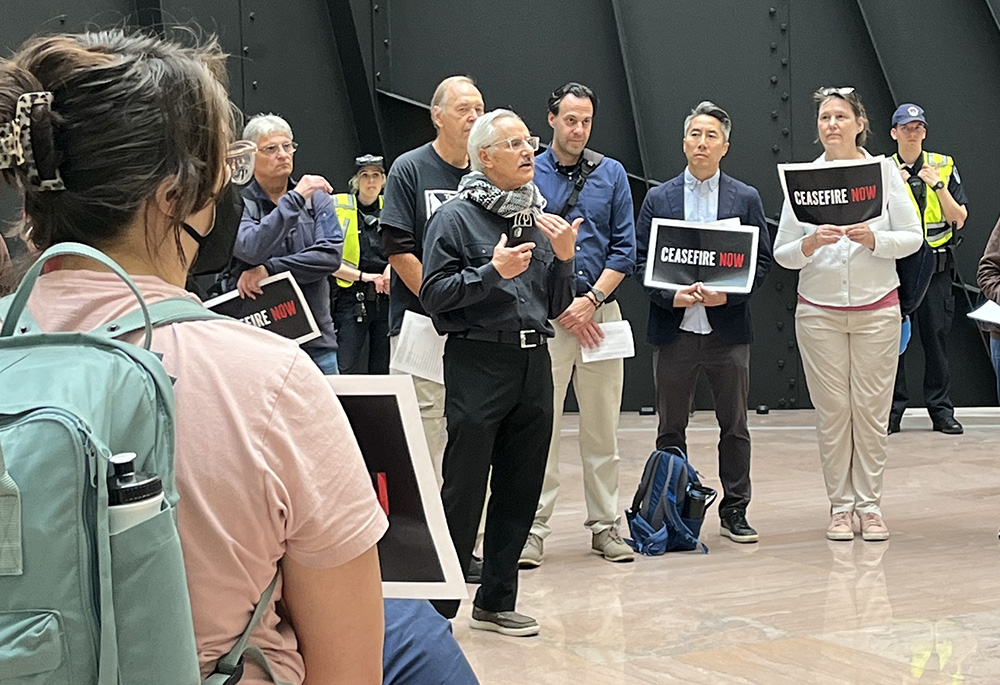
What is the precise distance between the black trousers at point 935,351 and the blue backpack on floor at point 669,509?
381 centimetres

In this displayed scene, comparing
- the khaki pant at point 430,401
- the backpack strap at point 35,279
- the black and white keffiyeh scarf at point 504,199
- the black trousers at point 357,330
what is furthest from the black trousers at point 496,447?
the black trousers at point 357,330

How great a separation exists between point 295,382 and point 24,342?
0.95 ft

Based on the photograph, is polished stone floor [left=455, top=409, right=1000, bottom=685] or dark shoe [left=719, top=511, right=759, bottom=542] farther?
dark shoe [left=719, top=511, right=759, bottom=542]

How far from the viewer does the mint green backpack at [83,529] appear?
1205 mm

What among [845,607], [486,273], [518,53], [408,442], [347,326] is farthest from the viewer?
[518,53]

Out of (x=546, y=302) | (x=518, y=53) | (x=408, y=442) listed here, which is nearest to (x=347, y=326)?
(x=518, y=53)

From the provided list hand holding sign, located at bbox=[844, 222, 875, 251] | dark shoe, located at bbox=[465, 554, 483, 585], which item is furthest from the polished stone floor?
hand holding sign, located at bbox=[844, 222, 875, 251]

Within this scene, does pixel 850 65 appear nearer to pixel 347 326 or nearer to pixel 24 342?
pixel 347 326

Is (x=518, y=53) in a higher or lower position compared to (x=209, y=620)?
higher

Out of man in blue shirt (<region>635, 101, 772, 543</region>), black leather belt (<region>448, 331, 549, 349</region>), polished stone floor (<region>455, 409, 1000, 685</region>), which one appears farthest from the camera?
man in blue shirt (<region>635, 101, 772, 543</region>)

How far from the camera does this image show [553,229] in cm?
421

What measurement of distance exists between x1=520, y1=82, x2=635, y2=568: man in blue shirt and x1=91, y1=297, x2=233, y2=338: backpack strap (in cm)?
388

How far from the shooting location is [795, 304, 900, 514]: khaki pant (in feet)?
18.2

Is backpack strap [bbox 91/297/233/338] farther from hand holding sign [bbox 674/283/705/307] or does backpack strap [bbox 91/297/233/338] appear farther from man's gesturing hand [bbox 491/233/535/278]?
hand holding sign [bbox 674/283/705/307]
